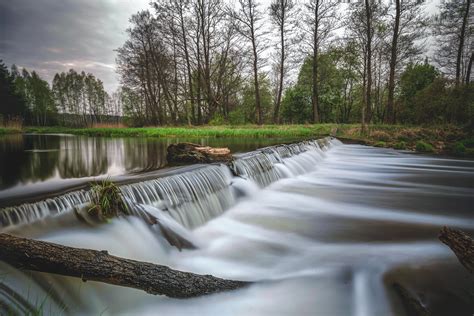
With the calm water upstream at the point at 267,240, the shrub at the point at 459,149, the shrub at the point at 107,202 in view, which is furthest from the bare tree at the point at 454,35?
the shrub at the point at 107,202

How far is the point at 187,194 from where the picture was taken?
4.98 metres

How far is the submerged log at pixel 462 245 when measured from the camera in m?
2.20

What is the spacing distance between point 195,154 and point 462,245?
6009mm

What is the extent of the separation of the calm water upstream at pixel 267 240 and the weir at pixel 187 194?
0.02 m

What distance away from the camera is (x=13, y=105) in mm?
35750

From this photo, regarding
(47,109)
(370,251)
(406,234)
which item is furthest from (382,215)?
(47,109)

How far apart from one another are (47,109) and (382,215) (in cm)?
7923

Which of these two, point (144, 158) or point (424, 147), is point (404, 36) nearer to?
point (424, 147)

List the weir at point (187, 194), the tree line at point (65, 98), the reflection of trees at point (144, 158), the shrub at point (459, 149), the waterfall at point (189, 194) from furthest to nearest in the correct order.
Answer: the tree line at point (65, 98)
the shrub at point (459, 149)
the reflection of trees at point (144, 158)
the waterfall at point (189, 194)
the weir at point (187, 194)

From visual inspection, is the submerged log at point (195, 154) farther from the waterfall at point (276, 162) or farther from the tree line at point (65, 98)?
the tree line at point (65, 98)

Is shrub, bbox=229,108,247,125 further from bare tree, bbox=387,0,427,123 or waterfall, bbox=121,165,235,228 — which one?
waterfall, bbox=121,165,235,228

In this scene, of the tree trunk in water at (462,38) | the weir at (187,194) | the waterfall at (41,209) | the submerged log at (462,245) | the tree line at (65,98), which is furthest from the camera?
the tree line at (65,98)

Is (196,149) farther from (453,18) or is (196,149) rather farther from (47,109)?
(47,109)

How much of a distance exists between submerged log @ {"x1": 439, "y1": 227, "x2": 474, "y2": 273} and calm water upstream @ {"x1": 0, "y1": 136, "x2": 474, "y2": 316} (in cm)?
58
